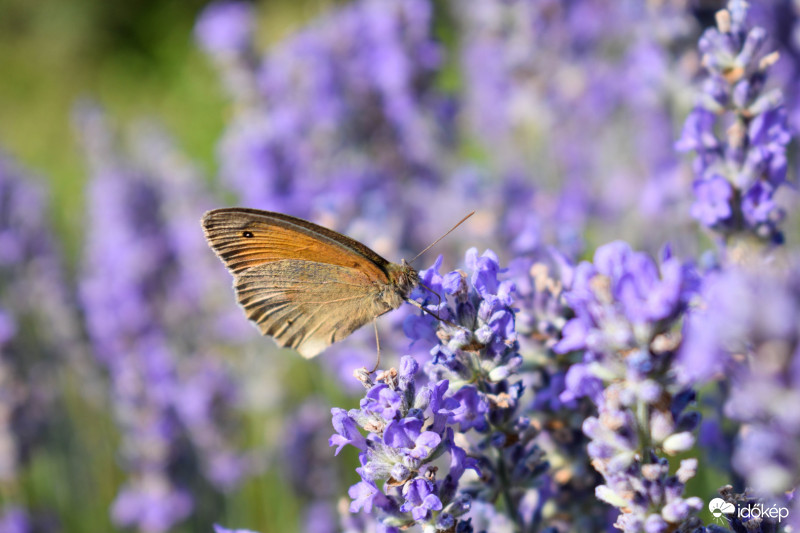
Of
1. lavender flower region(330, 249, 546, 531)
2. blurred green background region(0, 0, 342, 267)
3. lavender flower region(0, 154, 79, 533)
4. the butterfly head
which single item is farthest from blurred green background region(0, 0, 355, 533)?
lavender flower region(330, 249, 546, 531)

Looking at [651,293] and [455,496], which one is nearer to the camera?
[651,293]

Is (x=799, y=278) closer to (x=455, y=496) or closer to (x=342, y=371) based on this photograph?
(x=455, y=496)

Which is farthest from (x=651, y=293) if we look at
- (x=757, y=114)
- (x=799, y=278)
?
(x=757, y=114)

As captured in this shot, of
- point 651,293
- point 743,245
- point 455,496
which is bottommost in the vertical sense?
point 455,496

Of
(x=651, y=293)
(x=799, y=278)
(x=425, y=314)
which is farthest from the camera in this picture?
(x=425, y=314)

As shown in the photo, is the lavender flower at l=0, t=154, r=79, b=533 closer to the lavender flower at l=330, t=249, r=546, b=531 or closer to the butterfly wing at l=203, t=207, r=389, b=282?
the butterfly wing at l=203, t=207, r=389, b=282

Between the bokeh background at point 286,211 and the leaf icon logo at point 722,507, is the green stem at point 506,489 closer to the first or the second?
the leaf icon logo at point 722,507

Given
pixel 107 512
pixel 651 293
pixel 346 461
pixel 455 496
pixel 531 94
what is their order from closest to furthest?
pixel 651 293
pixel 455 496
pixel 346 461
pixel 107 512
pixel 531 94
